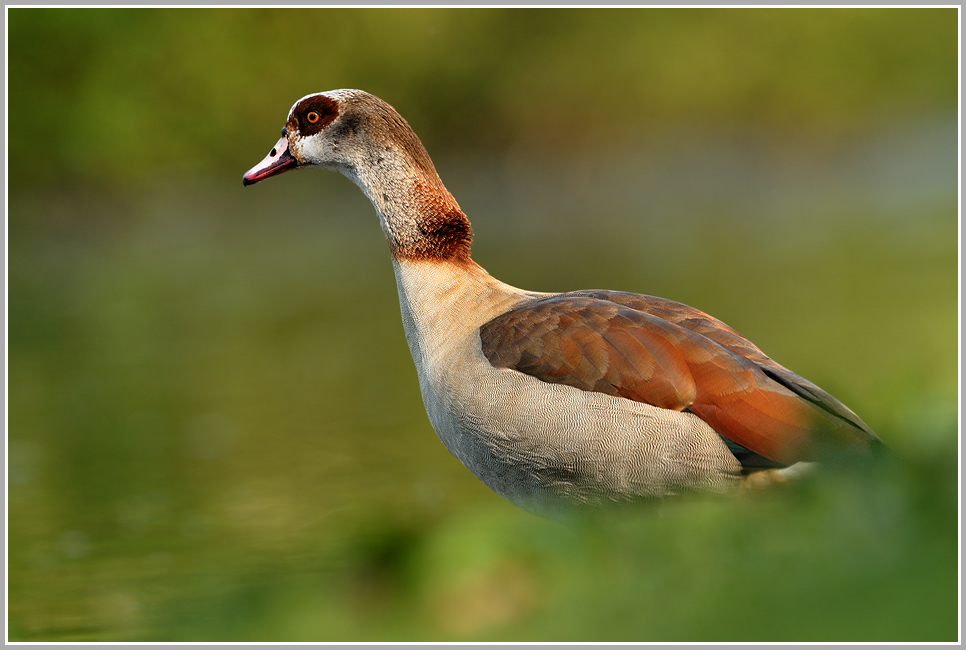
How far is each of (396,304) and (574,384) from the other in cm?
1015

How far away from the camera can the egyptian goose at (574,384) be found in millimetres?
4008

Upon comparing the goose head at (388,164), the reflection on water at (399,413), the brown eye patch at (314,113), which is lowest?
the reflection on water at (399,413)

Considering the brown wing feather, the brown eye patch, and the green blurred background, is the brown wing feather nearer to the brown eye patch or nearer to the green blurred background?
the green blurred background

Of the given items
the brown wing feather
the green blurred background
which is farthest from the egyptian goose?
the green blurred background

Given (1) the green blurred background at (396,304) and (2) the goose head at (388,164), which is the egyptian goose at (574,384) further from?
(1) the green blurred background at (396,304)

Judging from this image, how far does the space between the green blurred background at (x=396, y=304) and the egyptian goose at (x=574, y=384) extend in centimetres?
27

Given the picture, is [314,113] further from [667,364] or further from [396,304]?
[396,304]

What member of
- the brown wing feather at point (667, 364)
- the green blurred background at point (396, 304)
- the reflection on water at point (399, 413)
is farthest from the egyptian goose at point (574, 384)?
the reflection on water at point (399, 413)

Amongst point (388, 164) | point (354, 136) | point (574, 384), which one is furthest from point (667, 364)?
point (354, 136)

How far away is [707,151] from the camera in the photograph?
26344 mm

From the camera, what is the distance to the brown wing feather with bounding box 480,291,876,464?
12.9ft

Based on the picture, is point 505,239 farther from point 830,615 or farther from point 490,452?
point 830,615

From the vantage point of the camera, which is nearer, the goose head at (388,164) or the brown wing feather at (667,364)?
the brown wing feather at (667,364)

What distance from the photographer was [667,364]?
4133mm
